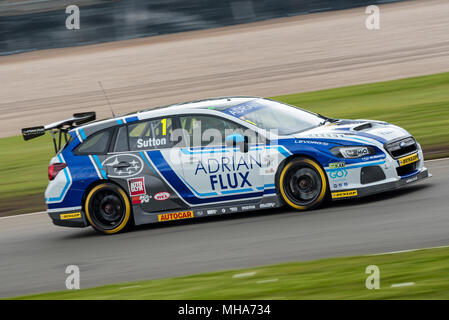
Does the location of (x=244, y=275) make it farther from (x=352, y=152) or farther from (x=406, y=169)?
(x=406, y=169)

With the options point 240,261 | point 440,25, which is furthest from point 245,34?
point 240,261

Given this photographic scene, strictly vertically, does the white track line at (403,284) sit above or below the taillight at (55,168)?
below

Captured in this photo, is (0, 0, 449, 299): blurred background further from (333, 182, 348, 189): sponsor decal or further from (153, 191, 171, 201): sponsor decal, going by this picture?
(153, 191, 171, 201): sponsor decal

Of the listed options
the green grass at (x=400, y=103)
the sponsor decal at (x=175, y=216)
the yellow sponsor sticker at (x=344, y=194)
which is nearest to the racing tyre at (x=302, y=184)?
the yellow sponsor sticker at (x=344, y=194)

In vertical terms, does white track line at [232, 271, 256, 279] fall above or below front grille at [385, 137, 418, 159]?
below

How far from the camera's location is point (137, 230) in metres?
10.2

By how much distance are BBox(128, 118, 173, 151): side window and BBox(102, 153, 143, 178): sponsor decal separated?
0.52ft

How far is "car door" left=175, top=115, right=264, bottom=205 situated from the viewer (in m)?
9.36

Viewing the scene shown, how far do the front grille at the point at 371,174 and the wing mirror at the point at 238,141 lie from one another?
1463 millimetres

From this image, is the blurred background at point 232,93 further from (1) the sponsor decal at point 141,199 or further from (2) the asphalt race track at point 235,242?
(1) the sponsor decal at point 141,199

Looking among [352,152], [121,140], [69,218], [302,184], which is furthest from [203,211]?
[352,152]

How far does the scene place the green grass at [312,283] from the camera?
231 inches

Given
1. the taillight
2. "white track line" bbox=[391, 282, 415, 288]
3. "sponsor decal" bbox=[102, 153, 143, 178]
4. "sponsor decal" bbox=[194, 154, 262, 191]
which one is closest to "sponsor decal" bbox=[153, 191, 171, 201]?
"sponsor decal" bbox=[102, 153, 143, 178]
